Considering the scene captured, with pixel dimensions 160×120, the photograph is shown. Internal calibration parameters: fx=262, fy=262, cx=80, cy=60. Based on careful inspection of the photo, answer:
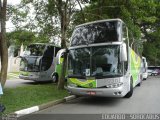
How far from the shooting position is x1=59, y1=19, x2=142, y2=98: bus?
35.4 feet

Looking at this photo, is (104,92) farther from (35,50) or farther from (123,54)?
(35,50)

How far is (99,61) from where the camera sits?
1120 cm

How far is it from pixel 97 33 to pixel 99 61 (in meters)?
1.49

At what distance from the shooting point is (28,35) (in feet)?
47.9

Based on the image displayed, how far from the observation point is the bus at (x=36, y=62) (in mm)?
20656

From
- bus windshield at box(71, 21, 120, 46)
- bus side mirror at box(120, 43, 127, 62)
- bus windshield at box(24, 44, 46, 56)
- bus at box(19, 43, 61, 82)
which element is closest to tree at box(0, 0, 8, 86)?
bus windshield at box(71, 21, 120, 46)

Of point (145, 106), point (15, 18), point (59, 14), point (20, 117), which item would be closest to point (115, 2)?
point (59, 14)

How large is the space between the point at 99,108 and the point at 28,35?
21.1ft

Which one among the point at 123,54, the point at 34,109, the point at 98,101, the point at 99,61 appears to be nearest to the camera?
the point at 34,109

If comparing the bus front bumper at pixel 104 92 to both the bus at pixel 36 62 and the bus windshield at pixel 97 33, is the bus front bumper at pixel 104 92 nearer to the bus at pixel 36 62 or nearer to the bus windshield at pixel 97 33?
the bus windshield at pixel 97 33

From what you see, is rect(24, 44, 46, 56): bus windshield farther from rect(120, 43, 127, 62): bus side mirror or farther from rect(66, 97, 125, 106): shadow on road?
rect(120, 43, 127, 62): bus side mirror

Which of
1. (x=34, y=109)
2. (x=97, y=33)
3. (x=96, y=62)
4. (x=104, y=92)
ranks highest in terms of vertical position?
(x=97, y=33)

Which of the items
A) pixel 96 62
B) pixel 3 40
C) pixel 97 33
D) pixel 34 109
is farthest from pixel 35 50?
pixel 34 109

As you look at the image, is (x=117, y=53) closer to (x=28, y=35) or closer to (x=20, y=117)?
(x=20, y=117)
